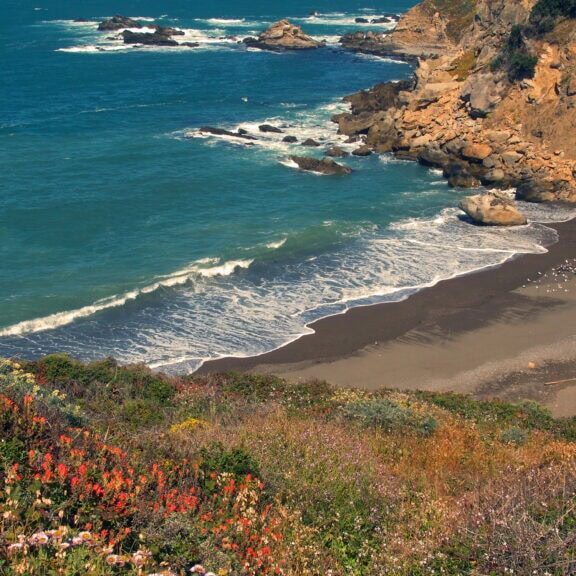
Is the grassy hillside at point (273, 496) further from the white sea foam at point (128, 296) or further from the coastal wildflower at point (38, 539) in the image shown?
the white sea foam at point (128, 296)

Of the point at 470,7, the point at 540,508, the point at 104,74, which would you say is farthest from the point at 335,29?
the point at 540,508

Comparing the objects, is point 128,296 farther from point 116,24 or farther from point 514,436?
point 116,24

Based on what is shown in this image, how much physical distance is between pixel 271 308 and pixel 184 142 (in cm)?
2470

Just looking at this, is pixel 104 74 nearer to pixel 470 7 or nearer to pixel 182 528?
pixel 470 7

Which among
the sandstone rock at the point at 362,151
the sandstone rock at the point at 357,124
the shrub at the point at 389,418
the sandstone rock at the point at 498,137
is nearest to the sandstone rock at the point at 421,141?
the sandstone rock at the point at 362,151

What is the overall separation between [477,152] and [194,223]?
17.4m

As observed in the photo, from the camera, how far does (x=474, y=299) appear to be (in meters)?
33.1

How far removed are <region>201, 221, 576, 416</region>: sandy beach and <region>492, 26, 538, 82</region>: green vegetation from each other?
20208mm

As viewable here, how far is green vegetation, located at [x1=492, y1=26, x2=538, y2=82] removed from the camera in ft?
167

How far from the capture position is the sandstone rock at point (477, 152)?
4778 cm

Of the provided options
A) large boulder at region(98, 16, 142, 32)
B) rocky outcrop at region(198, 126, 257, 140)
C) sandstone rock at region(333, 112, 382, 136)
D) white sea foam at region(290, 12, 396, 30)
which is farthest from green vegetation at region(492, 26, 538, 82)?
large boulder at region(98, 16, 142, 32)

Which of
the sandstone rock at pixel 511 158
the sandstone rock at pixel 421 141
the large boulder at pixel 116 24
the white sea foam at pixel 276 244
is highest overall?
the large boulder at pixel 116 24

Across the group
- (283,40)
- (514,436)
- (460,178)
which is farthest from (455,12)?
(514,436)

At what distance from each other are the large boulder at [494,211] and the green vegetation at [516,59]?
13.3 meters
